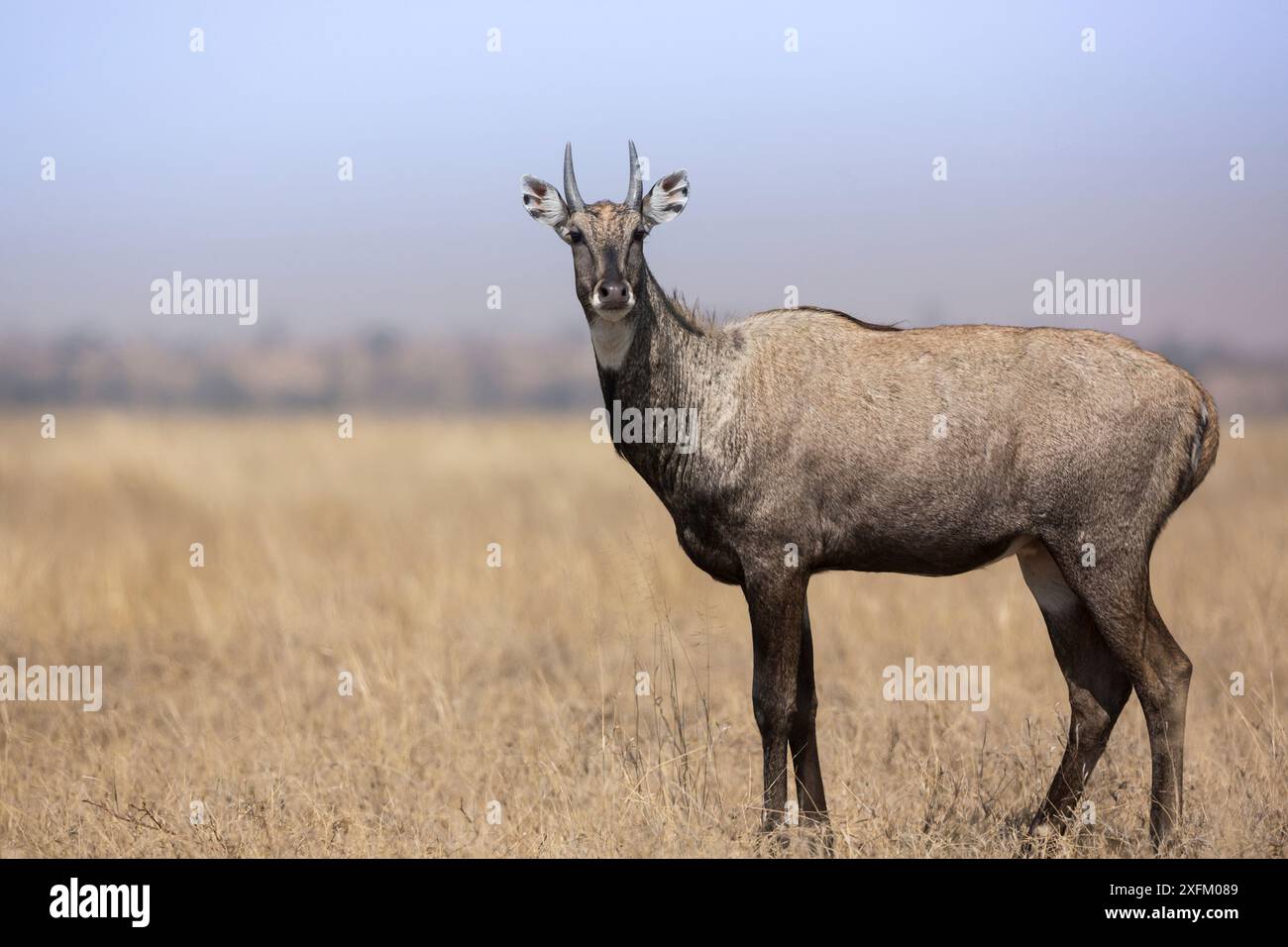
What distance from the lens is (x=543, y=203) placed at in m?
→ 7.99

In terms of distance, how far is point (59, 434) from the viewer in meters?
31.6

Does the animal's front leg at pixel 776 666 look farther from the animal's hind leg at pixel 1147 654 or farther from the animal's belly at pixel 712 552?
the animal's hind leg at pixel 1147 654

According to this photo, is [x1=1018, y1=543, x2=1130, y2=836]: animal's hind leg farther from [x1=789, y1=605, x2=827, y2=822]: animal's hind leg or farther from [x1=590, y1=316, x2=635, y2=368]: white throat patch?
[x1=590, y1=316, x2=635, y2=368]: white throat patch

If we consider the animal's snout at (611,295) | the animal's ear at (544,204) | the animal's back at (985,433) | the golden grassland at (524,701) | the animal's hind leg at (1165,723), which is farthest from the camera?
the animal's ear at (544,204)

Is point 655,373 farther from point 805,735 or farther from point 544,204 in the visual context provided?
point 805,735

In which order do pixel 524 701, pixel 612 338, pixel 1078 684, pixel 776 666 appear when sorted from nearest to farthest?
pixel 776 666 < pixel 612 338 < pixel 1078 684 < pixel 524 701

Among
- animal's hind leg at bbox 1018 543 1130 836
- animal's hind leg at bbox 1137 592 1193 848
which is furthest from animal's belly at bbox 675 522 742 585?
animal's hind leg at bbox 1137 592 1193 848

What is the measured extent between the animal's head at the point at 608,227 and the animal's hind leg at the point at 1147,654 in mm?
2825

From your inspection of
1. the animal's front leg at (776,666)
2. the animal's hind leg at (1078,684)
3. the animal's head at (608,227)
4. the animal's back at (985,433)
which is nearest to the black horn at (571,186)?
the animal's head at (608,227)

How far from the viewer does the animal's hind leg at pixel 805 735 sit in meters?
8.02

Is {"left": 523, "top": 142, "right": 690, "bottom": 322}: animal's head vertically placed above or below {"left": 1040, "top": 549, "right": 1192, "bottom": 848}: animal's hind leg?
above

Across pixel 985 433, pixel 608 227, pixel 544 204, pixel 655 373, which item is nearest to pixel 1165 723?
pixel 985 433

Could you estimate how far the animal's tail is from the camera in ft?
25.2

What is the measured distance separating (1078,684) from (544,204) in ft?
13.8
